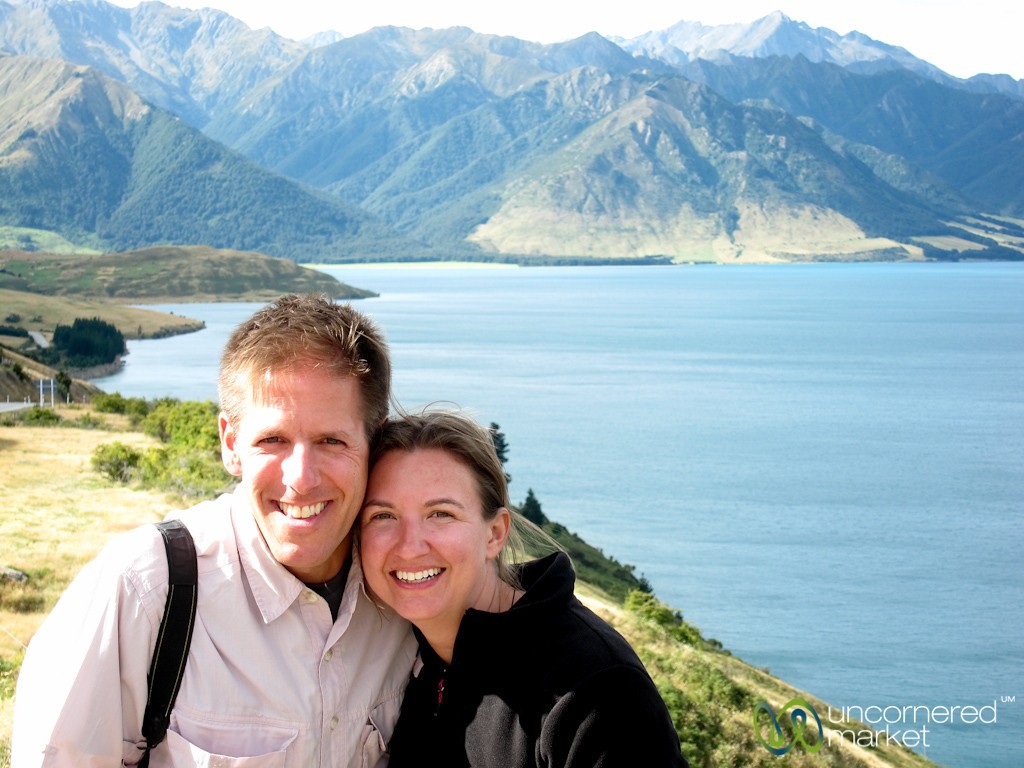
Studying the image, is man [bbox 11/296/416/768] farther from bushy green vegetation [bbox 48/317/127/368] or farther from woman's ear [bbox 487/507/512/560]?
bushy green vegetation [bbox 48/317/127/368]

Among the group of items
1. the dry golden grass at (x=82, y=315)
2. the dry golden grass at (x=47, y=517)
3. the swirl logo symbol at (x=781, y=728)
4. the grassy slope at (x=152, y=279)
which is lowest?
the swirl logo symbol at (x=781, y=728)

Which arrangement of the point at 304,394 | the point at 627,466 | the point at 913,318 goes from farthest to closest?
the point at 913,318
the point at 627,466
the point at 304,394

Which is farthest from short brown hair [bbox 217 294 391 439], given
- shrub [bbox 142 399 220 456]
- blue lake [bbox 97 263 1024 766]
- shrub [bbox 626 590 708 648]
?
blue lake [bbox 97 263 1024 766]

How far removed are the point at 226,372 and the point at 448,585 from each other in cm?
99

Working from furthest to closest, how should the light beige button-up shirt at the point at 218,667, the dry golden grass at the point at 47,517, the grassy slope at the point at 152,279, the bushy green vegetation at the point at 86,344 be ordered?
the grassy slope at the point at 152,279 → the bushy green vegetation at the point at 86,344 → the dry golden grass at the point at 47,517 → the light beige button-up shirt at the point at 218,667

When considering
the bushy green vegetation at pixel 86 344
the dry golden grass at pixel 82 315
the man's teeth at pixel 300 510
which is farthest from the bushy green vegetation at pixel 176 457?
the dry golden grass at pixel 82 315

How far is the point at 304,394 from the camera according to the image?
11.6 feet

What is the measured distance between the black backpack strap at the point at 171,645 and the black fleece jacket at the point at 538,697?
821 mm

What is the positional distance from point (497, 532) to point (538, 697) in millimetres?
663

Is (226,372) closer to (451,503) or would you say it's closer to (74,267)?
(451,503)

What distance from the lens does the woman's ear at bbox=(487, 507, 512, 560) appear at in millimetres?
3797

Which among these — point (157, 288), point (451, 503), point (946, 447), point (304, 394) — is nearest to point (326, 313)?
point (304, 394)

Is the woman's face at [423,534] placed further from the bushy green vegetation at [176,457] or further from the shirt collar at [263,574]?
the bushy green vegetation at [176,457]

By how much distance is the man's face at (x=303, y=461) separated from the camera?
3.54 m
